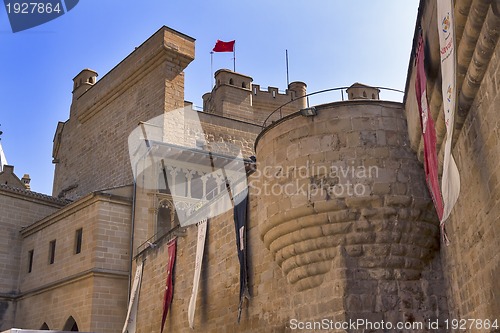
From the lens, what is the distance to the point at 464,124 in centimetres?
631

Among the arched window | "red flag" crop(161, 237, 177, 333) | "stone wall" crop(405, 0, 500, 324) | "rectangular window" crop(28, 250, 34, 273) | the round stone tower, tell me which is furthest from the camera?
"rectangular window" crop(28, 250, 34, 273)

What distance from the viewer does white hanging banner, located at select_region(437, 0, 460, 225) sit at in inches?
198

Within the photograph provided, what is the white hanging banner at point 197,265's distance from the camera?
11566mm

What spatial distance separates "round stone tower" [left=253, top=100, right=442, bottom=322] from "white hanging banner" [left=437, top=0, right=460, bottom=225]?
204cm

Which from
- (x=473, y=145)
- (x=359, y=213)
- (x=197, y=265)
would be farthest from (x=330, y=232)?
(x=197, y=265)

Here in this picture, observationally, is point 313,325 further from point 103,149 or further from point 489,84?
point 103,149

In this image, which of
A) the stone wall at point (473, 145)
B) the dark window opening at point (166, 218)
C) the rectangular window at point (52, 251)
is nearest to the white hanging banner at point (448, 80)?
the stone wall at point (473, 145)

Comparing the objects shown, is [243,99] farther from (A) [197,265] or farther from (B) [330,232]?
(B) [330,232]

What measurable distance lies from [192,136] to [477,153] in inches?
704

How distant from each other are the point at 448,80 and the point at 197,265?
317 inches

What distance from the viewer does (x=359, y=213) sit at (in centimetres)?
775

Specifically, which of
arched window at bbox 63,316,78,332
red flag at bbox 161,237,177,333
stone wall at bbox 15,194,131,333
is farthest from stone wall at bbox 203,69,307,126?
red flag at bbox 161,237,177,333

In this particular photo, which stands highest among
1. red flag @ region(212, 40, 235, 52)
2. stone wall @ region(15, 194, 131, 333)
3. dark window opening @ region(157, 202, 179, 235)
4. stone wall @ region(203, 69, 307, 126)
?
red flag @ region(212, 40, 235, 52)

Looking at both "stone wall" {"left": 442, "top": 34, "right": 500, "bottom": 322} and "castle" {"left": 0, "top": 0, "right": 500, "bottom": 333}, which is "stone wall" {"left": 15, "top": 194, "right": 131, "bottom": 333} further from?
"stone wall" {"left": 442, "top": 34, "right": 500, "bottom": 322}
